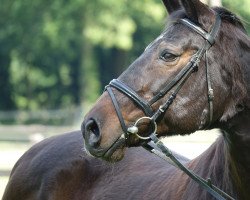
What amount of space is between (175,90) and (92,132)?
539 millimetres

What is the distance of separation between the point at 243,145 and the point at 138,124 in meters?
0.67

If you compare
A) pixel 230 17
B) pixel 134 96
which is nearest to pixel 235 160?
pixel 134 96

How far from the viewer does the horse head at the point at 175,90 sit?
13.1 ft

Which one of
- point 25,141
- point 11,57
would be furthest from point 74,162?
point 11,57

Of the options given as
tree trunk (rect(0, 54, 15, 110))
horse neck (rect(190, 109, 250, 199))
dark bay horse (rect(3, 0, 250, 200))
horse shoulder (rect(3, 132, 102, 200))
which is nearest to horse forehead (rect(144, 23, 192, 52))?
dark bay horse (rect(3, 0, 250, 200))

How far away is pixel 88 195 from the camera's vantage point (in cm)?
567

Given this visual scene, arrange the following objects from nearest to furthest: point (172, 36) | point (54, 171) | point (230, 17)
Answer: point (172, 36) → point (230, 17) → point (54, 171)

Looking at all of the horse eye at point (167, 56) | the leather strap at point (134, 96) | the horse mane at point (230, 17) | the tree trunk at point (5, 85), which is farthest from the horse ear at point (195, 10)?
the tree trunk at point (5, 85)

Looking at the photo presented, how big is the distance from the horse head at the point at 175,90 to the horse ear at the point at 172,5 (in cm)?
15

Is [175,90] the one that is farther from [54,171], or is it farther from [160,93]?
[54,171]

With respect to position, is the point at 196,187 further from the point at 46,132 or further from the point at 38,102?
the point at 38,102

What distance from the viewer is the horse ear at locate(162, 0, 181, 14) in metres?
4.38

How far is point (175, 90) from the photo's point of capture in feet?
13.4

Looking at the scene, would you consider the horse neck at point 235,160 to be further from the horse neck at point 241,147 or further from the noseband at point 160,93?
the noseband at point 160,93
